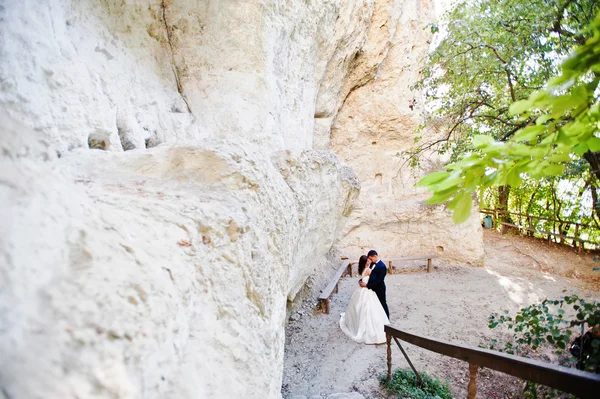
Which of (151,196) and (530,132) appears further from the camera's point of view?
(151,196)

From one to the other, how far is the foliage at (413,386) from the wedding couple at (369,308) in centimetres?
112

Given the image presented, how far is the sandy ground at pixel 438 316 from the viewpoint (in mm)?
4359

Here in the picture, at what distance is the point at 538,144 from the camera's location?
41.8 inches

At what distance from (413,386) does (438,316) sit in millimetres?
2736

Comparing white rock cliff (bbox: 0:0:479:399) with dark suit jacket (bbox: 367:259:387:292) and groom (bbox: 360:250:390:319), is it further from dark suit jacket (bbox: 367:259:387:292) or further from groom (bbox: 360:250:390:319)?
dark suit jacket (bbox: 367:259:387:292)

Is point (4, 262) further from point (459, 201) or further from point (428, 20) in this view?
point (428, 20)

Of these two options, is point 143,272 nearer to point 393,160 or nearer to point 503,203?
point 393,160

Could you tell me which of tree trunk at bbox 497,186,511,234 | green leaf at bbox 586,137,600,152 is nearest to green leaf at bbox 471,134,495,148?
green leaf at bbox 586,137,600,152

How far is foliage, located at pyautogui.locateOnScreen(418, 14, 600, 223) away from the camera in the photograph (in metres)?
0.88

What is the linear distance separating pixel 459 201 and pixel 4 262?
1.34 meters

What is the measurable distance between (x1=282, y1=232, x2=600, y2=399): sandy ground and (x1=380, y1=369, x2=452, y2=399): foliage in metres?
0.18

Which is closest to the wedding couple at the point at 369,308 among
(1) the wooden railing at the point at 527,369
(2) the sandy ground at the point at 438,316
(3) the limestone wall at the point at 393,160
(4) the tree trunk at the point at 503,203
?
(2) the sandy ground at the point at 438,316

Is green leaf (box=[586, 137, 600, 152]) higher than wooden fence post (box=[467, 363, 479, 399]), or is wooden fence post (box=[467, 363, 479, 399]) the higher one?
green leaf (box=[586, 137, 600, 152])

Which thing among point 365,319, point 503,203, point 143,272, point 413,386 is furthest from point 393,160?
point 143,272
